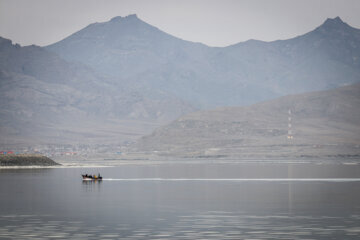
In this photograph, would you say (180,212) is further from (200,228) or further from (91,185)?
(91,185)

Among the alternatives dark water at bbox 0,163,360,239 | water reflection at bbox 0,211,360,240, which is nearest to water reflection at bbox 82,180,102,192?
dark water at bbox 0,163,360,239

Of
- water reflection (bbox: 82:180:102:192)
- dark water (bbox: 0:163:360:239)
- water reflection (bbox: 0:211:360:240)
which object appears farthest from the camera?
water reflection (bbox: 82:180:102:192)

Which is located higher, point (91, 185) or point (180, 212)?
point (91, 185)

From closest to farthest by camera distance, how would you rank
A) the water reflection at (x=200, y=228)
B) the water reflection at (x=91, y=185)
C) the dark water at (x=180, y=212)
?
the water reflection at (x=200, y=228)
the dark water at (x=180, y=212)
the water reflection at (x=91, y=185)

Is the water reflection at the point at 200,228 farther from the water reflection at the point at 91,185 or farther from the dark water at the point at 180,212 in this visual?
the water reflection at the point at 91,185

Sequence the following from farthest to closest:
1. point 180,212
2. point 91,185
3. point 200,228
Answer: point 91,185
point 180,212
point 200,228

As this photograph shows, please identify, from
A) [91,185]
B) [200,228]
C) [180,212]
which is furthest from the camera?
[91,185]

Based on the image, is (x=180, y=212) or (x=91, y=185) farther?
(x=91, y=185)

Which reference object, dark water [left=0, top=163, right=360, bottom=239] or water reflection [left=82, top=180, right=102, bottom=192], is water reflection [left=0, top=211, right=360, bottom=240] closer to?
dark water [left=0, top=163, right=360, bottom=239]

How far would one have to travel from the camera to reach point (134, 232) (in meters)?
49.0

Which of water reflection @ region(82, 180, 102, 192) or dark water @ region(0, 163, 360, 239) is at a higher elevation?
water reflection @ region(82, 180, 102, 192)

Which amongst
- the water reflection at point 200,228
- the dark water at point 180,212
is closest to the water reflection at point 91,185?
the dark water at point 180,212

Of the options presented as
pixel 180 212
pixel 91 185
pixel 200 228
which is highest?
pixel 91 185

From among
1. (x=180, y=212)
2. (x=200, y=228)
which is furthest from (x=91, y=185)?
(x=200, y=228)
